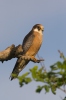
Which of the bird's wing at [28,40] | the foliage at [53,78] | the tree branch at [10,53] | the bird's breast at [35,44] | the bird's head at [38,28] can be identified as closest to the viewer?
the foliage at [53,78]

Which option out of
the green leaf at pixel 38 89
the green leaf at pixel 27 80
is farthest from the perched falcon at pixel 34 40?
the green leaf at pixel 38 89

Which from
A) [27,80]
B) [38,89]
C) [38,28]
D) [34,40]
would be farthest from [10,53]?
[38,28]

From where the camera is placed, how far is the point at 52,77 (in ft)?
8.01

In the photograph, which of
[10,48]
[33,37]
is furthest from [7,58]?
[33,37]

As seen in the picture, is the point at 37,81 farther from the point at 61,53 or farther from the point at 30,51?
the point at 30,51

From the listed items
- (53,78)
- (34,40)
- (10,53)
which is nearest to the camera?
(53,78)

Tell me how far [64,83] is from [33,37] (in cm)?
843

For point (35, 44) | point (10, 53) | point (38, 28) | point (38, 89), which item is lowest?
point (35, 44)

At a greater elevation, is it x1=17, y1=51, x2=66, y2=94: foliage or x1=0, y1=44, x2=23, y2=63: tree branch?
x1=17, y1=51, x2=66, y2=94: foliage

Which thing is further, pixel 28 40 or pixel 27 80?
pixel 28 40

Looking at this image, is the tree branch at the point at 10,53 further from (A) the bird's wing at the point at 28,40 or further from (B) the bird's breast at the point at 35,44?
(A) the bird's wing at the point at 28,40

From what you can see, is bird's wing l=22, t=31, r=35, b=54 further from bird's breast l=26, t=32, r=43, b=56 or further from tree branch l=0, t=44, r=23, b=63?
tree branch l=0, t=44, r=23, b=63

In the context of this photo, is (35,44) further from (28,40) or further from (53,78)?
(53,78)

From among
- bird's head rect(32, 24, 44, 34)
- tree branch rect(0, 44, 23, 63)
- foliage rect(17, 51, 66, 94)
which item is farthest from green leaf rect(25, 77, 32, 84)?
bird's head rect(32, 24, 44, 34)
